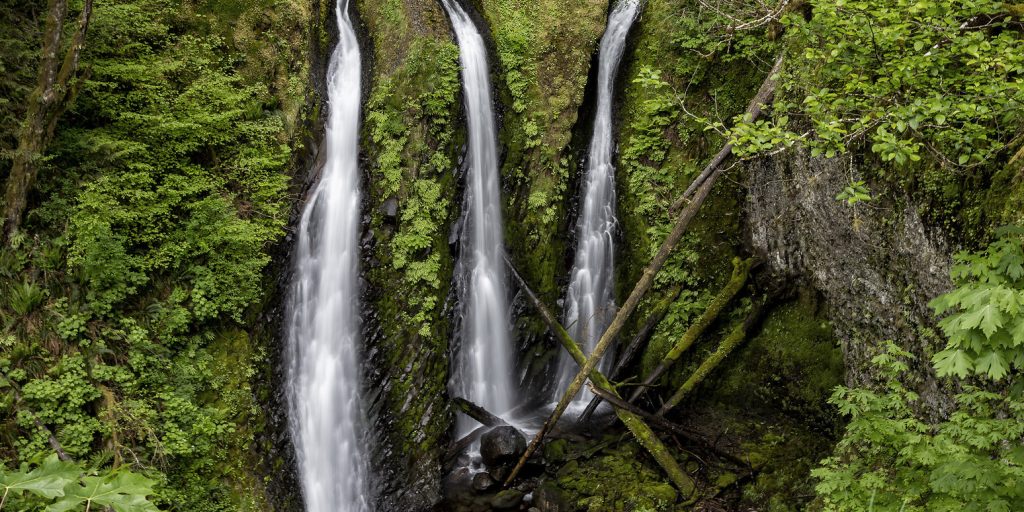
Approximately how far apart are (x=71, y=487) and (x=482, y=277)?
7.37m

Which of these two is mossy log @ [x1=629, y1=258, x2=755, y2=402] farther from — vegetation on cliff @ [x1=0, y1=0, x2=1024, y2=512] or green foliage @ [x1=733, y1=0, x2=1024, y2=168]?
green foliage @ [x1=733, y1=0, x2=1024, y2=168]

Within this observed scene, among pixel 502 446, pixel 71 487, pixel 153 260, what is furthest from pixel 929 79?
pixel 153 260

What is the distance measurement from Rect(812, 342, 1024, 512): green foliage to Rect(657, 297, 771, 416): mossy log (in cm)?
275

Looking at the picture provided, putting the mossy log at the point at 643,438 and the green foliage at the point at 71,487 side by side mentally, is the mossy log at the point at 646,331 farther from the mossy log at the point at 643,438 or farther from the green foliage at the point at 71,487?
the green foliage at the point at 71,487

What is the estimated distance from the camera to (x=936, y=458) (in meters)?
4.02

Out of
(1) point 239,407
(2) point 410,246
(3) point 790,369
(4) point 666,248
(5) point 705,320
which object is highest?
(4) point 666,248

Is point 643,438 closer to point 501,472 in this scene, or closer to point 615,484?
point 615,484

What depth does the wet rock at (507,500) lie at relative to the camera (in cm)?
752

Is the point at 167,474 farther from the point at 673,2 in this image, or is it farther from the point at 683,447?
the point at 673,2

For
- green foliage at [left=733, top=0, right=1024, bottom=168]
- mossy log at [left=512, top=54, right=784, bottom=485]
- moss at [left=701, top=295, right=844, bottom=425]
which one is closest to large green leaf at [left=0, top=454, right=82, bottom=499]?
green foliage at [left=733, top=0, right=1024, bottom=168]

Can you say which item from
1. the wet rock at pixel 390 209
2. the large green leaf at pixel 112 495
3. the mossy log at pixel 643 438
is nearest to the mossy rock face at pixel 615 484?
the mossy log at pixel 643 438

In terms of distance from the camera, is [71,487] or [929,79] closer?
[71,487]

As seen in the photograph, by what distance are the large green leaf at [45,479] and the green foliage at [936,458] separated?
4270 mm

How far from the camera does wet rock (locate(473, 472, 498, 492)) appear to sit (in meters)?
7.75
